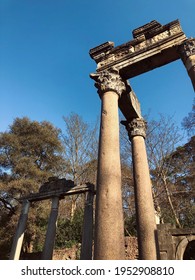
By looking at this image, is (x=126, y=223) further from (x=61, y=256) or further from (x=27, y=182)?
(x=27, y=182)

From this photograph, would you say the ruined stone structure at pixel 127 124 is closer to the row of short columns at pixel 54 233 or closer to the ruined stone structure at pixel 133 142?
the ruined stone structure at pixel 133 142

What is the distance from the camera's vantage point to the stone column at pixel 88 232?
9703 mm

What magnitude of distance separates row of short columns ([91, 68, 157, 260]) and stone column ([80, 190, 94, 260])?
3419mm

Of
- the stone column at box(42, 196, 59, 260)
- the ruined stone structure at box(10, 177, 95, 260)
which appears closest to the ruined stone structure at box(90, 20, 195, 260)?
the ruined stone structure at box(10, 177, 95, 260)

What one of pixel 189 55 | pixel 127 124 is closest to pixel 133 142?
pixel 127 124

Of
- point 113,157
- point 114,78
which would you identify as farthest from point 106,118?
point 114,78

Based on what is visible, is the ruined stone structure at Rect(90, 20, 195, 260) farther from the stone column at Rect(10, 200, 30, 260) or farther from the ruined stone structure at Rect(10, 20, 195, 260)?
the stone column at Rect(10, 200, 30, 260)

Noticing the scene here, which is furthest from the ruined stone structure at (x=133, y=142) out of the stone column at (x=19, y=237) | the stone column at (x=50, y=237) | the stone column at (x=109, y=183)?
the stone column at (x=19, y=237)

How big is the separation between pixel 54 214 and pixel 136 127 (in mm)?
7149

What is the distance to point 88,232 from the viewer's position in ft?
34.5

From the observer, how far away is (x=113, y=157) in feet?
20.5

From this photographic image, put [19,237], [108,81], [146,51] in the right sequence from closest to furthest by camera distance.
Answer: [108,81]
[146,51]
[19,237]

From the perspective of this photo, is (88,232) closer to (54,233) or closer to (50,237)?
(54,233)

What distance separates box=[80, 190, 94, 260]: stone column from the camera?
9.70 m
